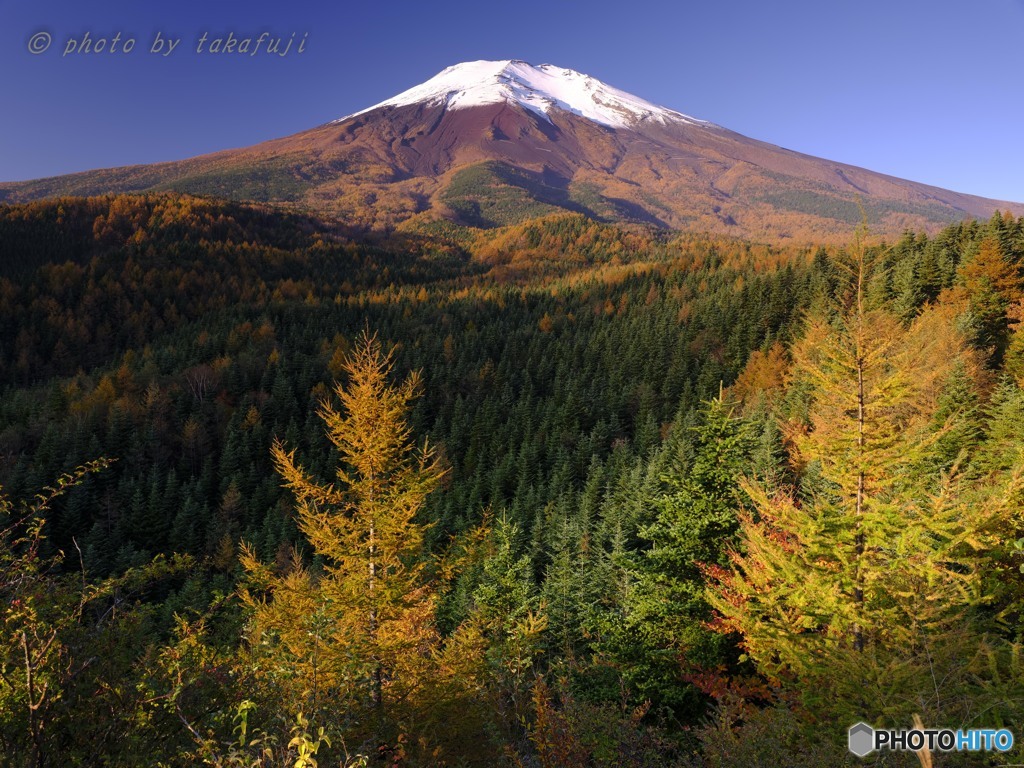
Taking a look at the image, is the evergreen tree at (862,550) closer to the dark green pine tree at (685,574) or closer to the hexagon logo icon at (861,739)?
the hexagon logo icon at (861,739)

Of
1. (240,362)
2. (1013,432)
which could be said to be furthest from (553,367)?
(1013,432)

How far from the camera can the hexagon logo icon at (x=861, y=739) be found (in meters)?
5.61

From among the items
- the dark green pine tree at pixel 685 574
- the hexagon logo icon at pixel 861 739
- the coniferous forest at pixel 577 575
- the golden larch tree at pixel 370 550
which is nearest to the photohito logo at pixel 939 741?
the hexagon logo icon at pixel 861 739

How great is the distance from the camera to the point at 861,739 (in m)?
5.81

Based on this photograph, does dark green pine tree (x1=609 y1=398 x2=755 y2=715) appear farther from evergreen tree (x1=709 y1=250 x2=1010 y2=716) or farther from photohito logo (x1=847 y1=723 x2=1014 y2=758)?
photohito logo (x1=847 y1=723 x2=1014 y2=758)

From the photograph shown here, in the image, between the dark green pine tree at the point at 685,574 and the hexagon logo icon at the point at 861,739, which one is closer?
the hexagon logo icon at the point at 861,739

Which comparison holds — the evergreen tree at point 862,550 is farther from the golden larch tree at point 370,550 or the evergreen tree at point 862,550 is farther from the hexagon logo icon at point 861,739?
the golden larch tree at point 370,550

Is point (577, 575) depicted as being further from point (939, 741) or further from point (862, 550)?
point (939, 741)

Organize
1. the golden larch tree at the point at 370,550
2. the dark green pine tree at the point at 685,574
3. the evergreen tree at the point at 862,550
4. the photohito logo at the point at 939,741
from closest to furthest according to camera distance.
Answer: the photohito logo at the point at 939,741, the evergreen tree at the point at 862,550, the golden larch tree at the point at 370,550, the dark green pine tree at the point at 685,574

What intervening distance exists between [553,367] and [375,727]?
320ft

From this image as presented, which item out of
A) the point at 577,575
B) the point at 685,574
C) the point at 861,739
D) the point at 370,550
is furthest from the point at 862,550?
the point at 577,575

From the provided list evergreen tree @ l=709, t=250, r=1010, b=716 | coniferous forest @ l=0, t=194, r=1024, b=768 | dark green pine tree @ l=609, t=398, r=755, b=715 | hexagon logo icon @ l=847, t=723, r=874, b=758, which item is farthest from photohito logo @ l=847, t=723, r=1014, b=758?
dark green pine tree @ l=609, t=398, r=755, b=715

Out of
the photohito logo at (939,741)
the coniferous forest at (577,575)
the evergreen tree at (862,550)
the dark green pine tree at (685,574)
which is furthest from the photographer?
the dark green pine tree at (685,574)

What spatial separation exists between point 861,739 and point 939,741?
77 cm
